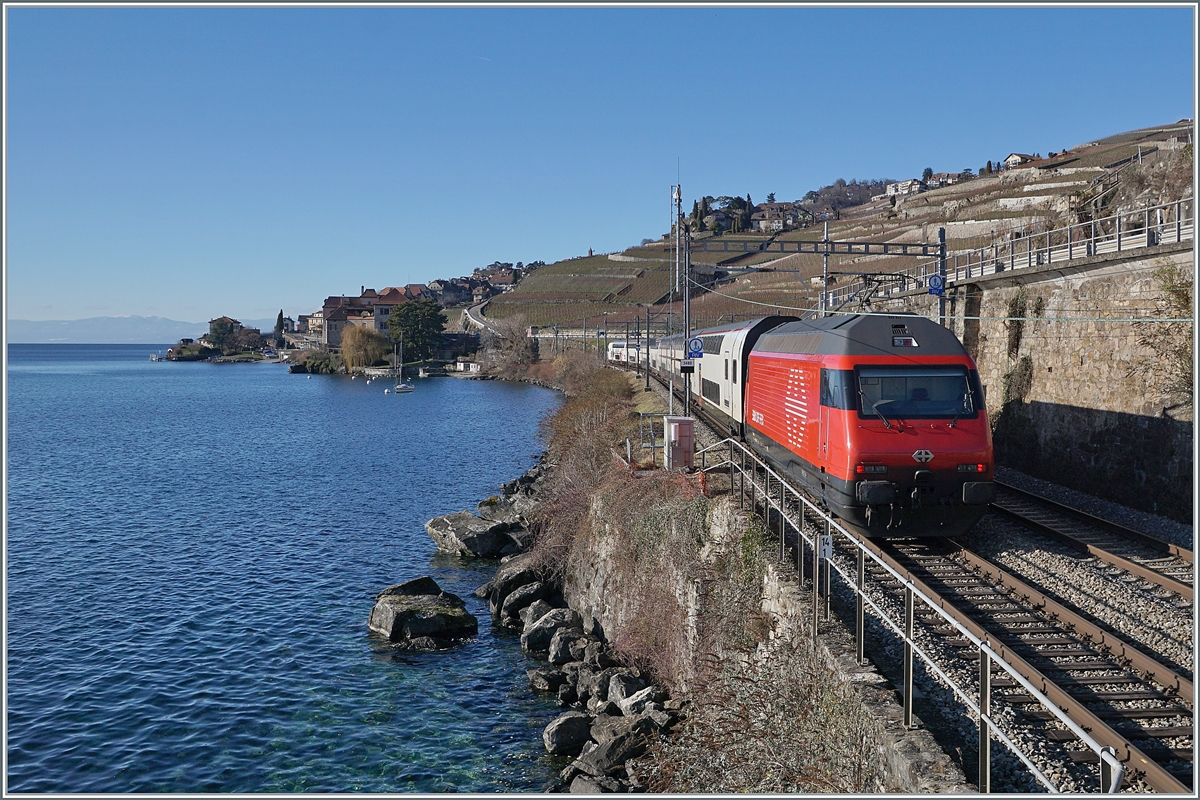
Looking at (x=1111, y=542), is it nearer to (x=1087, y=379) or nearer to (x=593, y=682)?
(x=1087, y=379)

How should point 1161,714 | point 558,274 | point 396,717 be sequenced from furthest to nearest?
point 558,274 < point 396,717 < point 1161,714

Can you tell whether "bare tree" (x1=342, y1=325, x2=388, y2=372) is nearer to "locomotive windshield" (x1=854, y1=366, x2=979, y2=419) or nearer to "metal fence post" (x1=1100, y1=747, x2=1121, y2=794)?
"locomotive windshield" (x1=854, y1=366, x2=979, y2=419)

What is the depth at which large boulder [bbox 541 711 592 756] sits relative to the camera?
647 inches

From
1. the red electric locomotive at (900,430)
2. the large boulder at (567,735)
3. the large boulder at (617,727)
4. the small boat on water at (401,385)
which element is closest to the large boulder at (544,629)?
the large boulder at (567,735)

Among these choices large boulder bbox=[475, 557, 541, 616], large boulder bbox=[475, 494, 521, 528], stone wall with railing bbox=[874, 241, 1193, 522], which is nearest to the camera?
stone wall with railing bbox=[874, 241, 1193, 522]

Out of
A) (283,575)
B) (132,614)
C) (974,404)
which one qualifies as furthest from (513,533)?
(974,404)

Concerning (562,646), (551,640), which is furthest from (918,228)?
(562,646)

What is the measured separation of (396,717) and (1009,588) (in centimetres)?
1271

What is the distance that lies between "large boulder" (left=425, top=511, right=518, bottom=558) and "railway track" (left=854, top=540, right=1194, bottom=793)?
66.0 feet

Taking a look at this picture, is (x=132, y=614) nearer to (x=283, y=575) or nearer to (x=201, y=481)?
(x=283, y=575)

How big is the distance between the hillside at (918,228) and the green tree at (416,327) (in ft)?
55.3

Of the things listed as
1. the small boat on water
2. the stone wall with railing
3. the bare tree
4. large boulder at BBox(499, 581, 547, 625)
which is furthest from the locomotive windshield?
the bare tree

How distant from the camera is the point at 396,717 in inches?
720

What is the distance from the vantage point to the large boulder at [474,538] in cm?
3102
